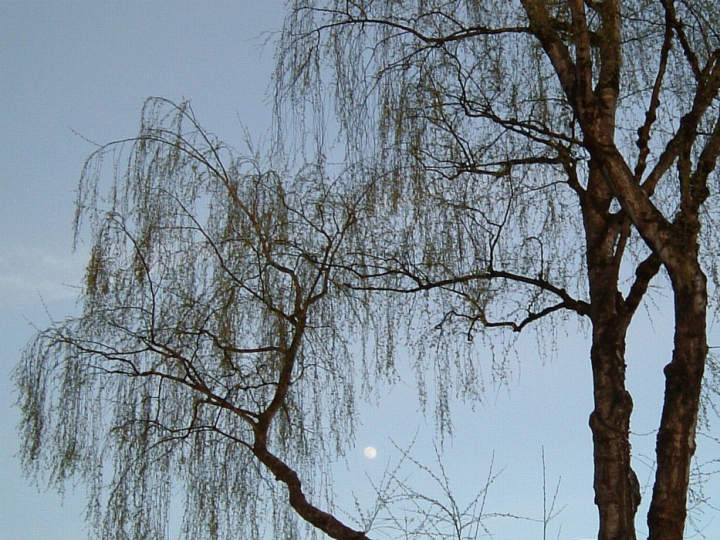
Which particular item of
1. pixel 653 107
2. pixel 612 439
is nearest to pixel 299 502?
pixel 612 439

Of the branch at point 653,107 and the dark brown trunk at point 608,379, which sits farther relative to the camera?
the branch at point 653,107

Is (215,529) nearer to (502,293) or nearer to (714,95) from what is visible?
(502,293)

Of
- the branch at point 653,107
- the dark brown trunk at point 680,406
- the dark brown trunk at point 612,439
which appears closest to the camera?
the dark brown trunk at point 680,406

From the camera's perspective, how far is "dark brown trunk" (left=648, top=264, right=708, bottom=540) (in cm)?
413

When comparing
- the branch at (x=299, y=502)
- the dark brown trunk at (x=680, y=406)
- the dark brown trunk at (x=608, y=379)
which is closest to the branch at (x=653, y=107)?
the dark brown trunk at (x=608, y=379)

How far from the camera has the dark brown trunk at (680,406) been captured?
4.13 meters

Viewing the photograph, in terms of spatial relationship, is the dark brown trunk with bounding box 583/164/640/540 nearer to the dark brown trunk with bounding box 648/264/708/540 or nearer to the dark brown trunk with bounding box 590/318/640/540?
the dark brown trunk with bounding box 590/318/640/540

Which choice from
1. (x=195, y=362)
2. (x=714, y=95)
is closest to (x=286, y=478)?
(x=195, y=362)

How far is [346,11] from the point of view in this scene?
5.52 m

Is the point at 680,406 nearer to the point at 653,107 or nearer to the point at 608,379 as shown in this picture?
the point at 608,379

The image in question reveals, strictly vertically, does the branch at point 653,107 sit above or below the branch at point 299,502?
above

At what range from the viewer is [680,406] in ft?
14.0

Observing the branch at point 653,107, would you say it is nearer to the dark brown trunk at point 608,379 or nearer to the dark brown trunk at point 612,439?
the dark brown trunk at point 608,379

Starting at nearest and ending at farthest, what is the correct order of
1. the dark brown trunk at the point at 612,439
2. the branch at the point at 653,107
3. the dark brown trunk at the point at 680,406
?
the dark brown trunk at the point at 680,406 < the dark brown trunk at the point at 612,439 < the branch at the point at 653,107
